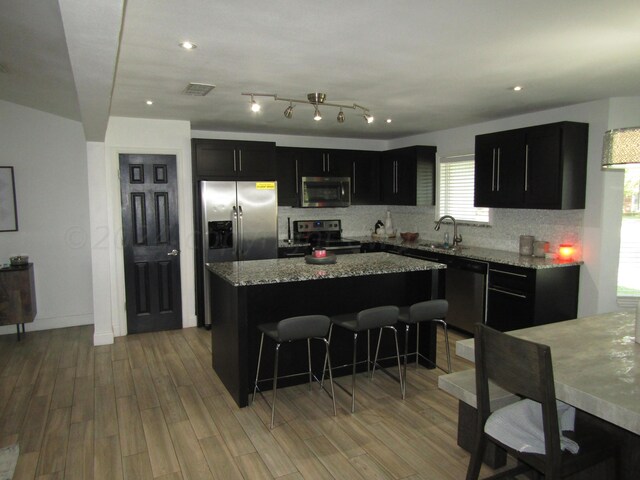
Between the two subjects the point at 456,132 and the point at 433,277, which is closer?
the point at 433,277

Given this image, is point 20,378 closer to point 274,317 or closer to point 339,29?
point 274,317

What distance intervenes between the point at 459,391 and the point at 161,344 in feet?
11.5

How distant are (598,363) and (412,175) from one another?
453cm

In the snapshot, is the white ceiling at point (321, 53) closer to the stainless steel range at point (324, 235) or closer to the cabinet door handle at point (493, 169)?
the cabinet door handle at point (493, 169)

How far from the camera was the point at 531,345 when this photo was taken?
176 cm

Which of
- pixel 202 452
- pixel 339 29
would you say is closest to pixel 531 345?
pixel 339 29

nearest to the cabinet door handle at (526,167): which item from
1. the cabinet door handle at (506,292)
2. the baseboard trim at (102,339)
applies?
the cabinet door handle at (506,292)

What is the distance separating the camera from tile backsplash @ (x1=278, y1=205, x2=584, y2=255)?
185 inches

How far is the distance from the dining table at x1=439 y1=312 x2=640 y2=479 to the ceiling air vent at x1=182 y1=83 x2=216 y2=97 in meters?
2.78

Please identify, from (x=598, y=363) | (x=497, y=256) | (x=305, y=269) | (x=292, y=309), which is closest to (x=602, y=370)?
(x=598, y=363)

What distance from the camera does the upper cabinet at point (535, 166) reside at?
4.32 m

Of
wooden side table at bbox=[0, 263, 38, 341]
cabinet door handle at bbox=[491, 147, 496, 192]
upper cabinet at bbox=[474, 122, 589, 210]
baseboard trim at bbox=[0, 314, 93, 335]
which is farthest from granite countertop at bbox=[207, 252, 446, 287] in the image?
baseboard trim at bbox=[0, 314, 93, 335]

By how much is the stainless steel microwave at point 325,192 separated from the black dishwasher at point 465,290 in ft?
5.80

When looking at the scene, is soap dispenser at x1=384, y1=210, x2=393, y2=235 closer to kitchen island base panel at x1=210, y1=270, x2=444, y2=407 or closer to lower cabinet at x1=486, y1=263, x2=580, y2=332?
lower cabinet at x1=486, y1=263, x2=580, y2=332
